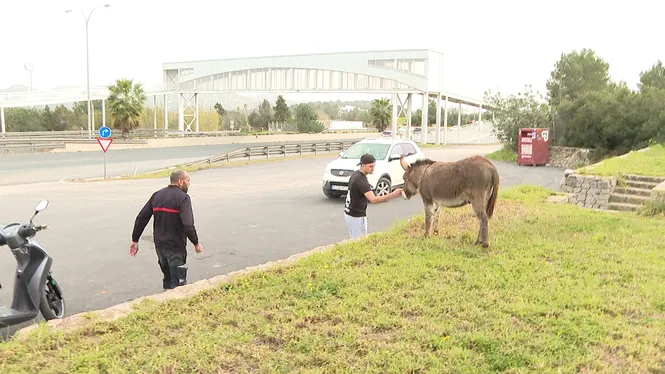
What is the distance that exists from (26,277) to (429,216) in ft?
16.4

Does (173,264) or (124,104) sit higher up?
(124,104)

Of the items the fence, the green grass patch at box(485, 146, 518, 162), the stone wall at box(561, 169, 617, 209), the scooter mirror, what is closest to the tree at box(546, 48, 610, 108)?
the green grass patch at box(485, 146, 518, 162)

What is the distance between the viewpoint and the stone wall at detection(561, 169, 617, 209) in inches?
519

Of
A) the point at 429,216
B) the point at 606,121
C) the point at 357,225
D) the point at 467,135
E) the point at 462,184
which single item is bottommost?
the point at 357,225

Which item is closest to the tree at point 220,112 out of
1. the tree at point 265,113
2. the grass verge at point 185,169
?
the tree at point 265,113

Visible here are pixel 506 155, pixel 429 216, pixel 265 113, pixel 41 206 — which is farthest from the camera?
pixel 265 113

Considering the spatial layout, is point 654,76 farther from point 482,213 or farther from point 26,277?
point 26,277

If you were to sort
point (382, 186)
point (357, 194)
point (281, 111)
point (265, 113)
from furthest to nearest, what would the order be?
point (265, 113)
point (281, 111)
point (382, 186)
point (357, 194)

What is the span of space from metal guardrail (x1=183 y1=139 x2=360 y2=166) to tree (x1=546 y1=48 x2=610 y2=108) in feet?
53.8

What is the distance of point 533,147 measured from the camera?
27.6 meters

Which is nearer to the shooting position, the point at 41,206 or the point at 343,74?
the point at 41,206

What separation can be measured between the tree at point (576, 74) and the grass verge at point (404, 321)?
34.3m

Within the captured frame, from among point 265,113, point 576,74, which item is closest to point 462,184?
point 576,74

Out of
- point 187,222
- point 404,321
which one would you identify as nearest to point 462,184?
point 404,321
